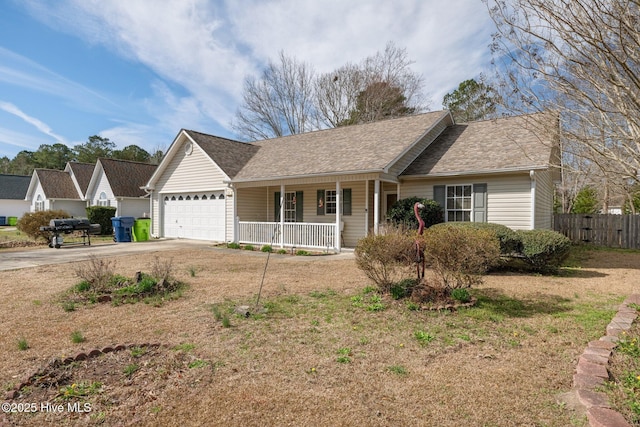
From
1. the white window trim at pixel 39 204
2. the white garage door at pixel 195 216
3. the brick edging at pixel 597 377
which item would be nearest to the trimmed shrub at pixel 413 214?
the brick edging at pixel 597 377

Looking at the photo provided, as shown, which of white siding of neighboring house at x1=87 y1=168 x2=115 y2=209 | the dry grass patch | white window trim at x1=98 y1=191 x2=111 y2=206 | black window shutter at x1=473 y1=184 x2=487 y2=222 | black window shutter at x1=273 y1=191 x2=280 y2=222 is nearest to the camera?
the dry grass patch

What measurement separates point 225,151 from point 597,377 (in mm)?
17201

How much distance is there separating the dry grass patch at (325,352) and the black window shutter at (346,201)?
297 inches

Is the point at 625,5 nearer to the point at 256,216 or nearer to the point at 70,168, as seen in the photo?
the point at 256,216

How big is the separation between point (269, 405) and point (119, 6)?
10.6 metres

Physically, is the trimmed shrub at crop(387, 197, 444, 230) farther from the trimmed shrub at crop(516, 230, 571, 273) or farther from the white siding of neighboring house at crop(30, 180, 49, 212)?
the white siding of neighboring house at crop(30, 180, 49, 212)

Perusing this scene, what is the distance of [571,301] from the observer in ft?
20.9

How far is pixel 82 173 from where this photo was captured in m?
31.0

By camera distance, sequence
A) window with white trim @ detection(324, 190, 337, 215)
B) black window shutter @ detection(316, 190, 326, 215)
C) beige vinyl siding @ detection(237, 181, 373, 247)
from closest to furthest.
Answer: beige vinyl siding @ detection(237, 181, 373, 247)
window with white trim @ detection(324, 190, 337, 215)
black window shutter @ detection(316, 190, 326, 215)

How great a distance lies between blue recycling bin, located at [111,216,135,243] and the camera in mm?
18219

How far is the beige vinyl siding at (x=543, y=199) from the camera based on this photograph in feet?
41.1

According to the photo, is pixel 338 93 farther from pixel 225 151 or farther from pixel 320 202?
pixel 320 202

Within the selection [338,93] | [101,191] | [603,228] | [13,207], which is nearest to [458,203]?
[603,228]

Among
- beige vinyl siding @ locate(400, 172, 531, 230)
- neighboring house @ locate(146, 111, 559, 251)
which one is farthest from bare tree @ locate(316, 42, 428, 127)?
beige vinyl siding @ locate(400, 172, 531, 230)
